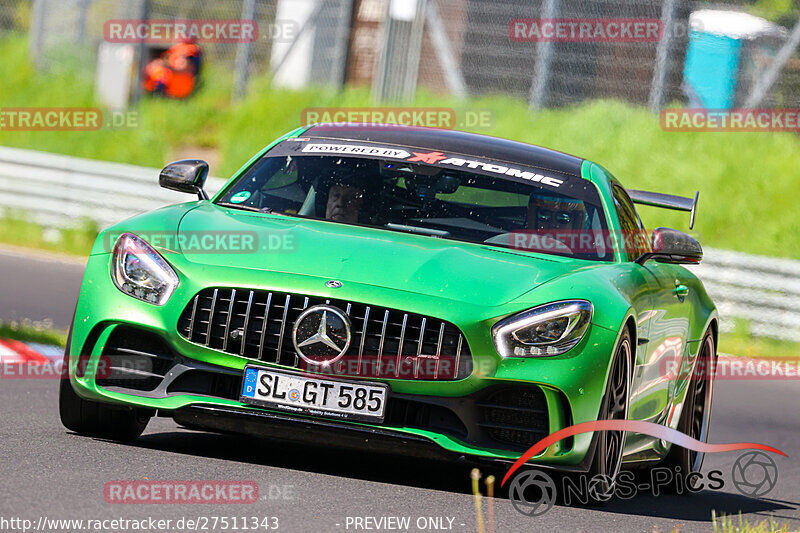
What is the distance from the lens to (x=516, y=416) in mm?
5277

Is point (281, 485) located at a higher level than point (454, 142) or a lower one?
lower

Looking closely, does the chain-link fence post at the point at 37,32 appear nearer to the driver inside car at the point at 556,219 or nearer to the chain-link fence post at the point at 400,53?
the chain-link fence post at the point at 400,53

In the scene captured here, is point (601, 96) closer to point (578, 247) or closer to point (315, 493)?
point (578, 247)

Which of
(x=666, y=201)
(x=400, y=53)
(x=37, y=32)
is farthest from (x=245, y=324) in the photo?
(x=37, y=32)

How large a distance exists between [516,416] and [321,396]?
28.2 inches

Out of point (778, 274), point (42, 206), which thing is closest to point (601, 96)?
point (778, 274)

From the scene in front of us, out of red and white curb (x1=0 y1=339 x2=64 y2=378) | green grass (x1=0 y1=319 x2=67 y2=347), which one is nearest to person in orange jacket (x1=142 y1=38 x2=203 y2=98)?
green grass (x1=0 y1=319 x2=67 y2=347)

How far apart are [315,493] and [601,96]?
1402 cm

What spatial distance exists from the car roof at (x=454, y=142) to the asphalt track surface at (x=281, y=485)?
1502mm

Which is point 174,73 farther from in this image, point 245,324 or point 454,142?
point 245,324

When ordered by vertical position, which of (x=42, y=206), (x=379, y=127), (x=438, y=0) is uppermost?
(x=438, y=0)

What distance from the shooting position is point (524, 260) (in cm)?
585

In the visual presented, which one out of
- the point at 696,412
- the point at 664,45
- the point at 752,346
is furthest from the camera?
the point at 664,45

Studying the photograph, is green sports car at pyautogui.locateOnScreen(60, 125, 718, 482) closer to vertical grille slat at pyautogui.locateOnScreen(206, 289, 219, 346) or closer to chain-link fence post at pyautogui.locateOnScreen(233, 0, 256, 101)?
vertical grille slat at pyautogui.locateOnScreen(206, 289, 219, 346)
